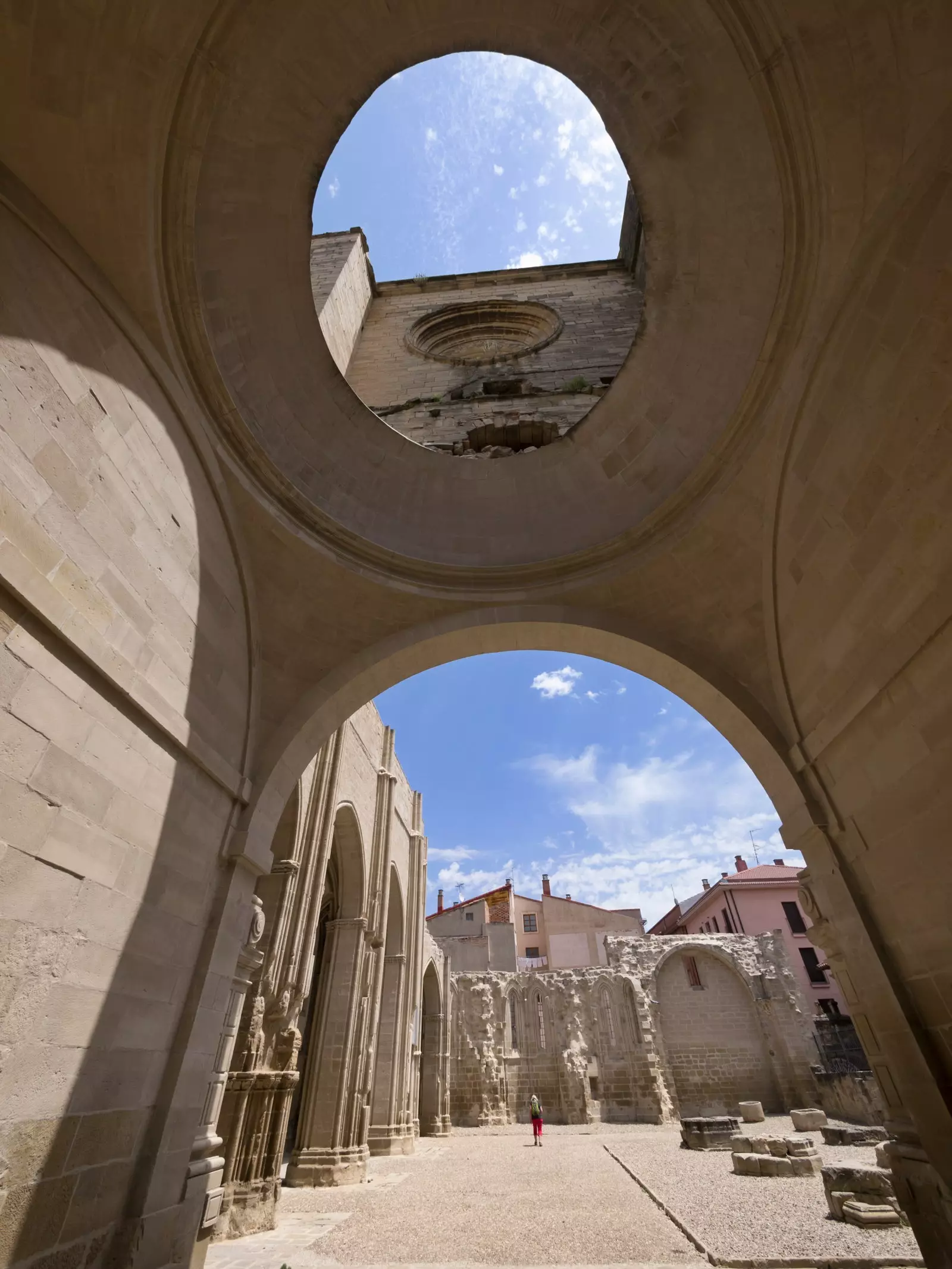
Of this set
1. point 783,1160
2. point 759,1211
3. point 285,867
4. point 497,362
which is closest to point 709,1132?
point 783,1160

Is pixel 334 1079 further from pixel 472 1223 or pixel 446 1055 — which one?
pixel 446 1055

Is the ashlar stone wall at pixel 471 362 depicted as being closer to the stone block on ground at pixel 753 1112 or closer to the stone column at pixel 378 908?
the stone column at pixel 378 908

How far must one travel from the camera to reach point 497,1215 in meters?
7.14

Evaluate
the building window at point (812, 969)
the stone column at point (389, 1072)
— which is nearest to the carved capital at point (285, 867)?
the stone column at point (389, 1072)

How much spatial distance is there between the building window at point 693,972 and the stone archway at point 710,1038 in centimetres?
2

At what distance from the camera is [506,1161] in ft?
38.7

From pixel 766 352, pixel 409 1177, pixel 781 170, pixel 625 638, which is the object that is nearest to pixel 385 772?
pixel 409 1177

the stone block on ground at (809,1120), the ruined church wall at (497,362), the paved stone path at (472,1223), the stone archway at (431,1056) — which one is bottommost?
the paved stone path at (472,1223)

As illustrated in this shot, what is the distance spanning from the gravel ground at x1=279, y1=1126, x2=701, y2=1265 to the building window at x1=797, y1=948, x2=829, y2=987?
22.2 m

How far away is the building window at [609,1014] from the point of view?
74.1ft

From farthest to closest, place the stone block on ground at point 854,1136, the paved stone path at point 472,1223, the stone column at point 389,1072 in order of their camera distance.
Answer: the stone column at point 389,1072 → the stone block on ground at point 854,1136 → the paved stone path at point 472,1223

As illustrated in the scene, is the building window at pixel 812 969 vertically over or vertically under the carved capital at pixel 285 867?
over

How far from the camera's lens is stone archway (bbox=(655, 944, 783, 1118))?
21422 mm

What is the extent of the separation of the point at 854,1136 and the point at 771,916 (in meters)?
23.8
